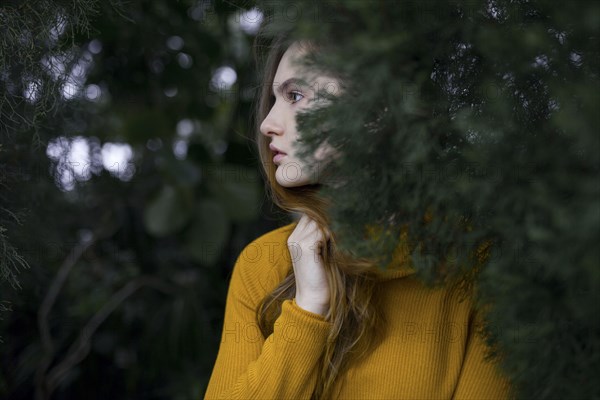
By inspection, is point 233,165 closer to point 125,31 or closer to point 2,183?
point 125,31

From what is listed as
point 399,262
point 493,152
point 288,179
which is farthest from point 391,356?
point 493,152

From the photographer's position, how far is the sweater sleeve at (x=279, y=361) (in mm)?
1041

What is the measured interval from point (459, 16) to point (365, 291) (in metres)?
0.51

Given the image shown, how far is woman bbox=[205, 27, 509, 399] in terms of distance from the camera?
1.04 m

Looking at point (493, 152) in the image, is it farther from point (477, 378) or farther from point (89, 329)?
point (89, 329)

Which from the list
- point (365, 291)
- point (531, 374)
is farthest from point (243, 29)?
point (531, 374)

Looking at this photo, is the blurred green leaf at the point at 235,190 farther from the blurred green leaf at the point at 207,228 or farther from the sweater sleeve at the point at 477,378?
the sweater sleeve at the point at 477,378

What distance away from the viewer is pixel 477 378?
1.07m

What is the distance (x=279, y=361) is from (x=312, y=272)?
0.14 m

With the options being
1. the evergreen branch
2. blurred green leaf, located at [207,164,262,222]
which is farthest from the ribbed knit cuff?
the evergreen branch

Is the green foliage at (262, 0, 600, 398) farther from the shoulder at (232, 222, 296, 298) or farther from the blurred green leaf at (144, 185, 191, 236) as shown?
the blurred green leaf at (144, 185, 191, 236)

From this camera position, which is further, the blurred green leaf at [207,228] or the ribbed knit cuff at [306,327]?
the blurred green leaf at [207,228]

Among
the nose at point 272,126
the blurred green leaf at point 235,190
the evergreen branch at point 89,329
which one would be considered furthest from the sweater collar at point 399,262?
the evergreen branch at point 89,329

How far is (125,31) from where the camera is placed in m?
1.95
